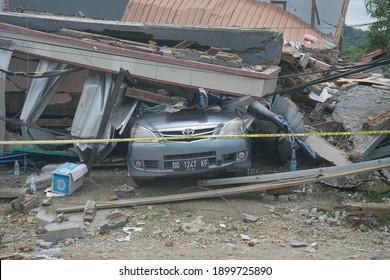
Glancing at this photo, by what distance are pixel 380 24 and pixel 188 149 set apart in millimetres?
4399

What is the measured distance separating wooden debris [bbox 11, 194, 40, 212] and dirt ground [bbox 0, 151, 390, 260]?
0.09 metres

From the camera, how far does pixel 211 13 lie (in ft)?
50.9

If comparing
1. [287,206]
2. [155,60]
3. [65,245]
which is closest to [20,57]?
[155,60]

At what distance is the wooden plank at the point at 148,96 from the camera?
891 centimetres

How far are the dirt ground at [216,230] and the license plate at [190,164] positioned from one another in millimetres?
447

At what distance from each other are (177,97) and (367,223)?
373 cm

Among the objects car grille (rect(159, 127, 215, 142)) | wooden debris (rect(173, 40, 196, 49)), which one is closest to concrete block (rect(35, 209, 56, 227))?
car grille (rect(159, 127, 215, 142))

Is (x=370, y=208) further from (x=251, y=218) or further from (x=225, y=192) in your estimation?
(x=225, y=192)

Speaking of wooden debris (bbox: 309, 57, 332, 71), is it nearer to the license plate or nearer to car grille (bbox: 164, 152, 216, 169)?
car grille (bbox: 164, 152, 216, 169)

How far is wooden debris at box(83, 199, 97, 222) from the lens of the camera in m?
6.97

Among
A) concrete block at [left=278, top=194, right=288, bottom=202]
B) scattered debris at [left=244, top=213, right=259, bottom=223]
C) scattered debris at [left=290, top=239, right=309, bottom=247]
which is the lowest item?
concrete block at [left=278, top=194, right=288, bottom=202]

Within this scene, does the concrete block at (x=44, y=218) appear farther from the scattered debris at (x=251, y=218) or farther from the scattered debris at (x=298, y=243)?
the scattered debris at (x=298, y=243)

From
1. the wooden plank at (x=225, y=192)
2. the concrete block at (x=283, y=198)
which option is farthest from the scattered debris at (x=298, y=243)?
the concrete block at (x=283, y=198)

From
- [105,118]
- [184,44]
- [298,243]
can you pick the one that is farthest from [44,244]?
[184,44]
